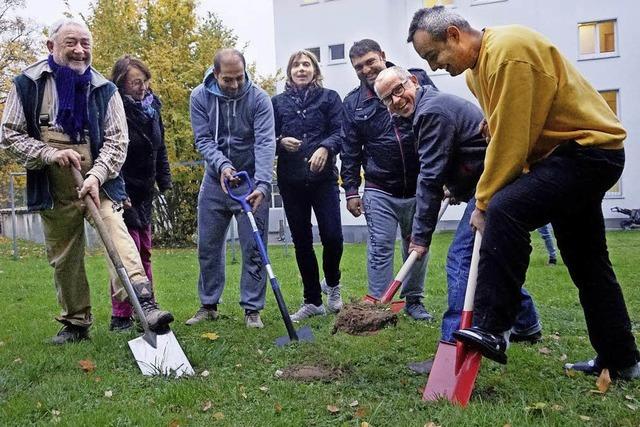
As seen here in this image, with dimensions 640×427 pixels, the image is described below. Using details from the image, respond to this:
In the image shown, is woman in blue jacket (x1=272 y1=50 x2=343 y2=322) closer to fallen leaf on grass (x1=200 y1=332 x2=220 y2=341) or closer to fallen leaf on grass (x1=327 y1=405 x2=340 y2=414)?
fallen leaf on grass (x1=200 y1=332 x2=220 y2=341)

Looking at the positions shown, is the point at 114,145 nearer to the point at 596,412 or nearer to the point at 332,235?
the point at 332,235

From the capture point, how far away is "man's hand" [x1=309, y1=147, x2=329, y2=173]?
527 cm

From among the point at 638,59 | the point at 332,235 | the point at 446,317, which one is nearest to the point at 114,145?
the point at 332,235

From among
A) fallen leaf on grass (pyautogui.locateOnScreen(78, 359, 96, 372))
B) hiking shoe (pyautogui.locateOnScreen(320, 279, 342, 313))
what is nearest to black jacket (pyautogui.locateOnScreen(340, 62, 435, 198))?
hiking shoe (pyautogui.locateOnScreen(320, 279, 342, 313))

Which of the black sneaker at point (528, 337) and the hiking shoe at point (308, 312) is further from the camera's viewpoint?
the hiking shoe at point (308, 312)

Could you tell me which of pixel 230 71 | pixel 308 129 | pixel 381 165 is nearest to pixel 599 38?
pixel 308 129

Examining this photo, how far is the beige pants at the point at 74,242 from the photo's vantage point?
14.4 ft

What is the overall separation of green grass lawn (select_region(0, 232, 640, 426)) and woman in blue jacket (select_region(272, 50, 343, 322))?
60cm

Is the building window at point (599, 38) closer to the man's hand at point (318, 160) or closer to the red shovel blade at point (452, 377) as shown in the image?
the man's hand at point (318, 160)

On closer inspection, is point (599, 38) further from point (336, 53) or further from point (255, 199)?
point (255, 199)

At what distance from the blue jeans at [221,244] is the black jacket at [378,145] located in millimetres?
812

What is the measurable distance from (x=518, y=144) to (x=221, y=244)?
9.58ft

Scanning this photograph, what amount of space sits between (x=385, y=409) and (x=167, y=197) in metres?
15.5

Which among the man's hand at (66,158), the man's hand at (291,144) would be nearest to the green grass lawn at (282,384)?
the man's hand at (66,158)
